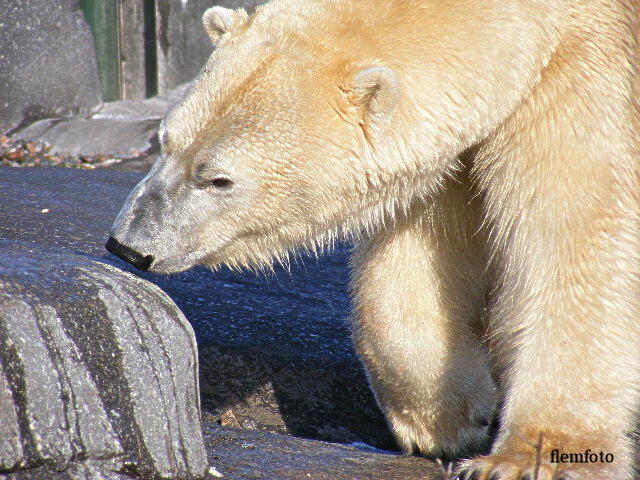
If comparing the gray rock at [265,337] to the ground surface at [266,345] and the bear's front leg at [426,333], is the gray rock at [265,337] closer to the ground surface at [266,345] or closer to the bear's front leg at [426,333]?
the ground surface at [266,345]

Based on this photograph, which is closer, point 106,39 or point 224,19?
point 224,19

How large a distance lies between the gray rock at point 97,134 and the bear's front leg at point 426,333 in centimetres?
529

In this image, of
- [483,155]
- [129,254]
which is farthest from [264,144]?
[483,155]

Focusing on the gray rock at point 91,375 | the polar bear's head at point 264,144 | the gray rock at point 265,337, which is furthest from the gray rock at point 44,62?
the gray rock at point 91,375

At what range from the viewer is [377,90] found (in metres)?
1.82

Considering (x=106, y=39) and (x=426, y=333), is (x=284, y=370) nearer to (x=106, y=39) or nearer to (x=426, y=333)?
(x=426, y=333)

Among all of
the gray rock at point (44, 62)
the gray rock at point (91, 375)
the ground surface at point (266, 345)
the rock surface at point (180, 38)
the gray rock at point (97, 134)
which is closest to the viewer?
the gray rock at point (91, 375)

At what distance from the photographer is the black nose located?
6.33 ft

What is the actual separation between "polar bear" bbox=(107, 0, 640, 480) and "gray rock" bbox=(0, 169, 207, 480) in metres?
0.29

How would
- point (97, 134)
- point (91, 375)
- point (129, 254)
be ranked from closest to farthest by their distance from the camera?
point (91, 375) → point (129, 254) → point (97, 134)

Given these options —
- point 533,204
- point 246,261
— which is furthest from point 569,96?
point 246,261

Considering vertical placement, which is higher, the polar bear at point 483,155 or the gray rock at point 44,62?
the polar bear at point 483,155

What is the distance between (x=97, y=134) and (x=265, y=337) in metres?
5.19

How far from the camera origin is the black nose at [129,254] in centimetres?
193
